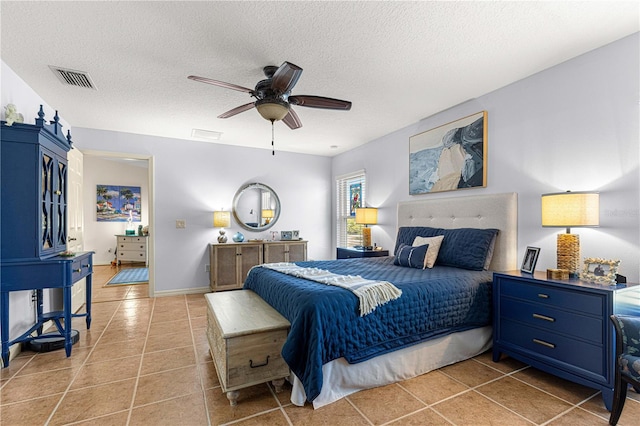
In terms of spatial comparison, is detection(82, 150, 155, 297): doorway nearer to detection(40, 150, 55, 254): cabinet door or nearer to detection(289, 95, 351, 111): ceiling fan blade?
detection(40, 150, 55, 254): cabinet door

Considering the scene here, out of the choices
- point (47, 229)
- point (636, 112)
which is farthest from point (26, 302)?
point (636, 112)

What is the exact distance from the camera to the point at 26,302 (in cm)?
284

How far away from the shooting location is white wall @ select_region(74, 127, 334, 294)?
476cm

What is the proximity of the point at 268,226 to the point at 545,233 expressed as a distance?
13.7ft

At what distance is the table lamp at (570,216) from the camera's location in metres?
2.20

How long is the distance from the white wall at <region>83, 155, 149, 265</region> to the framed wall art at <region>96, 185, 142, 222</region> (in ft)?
0.31

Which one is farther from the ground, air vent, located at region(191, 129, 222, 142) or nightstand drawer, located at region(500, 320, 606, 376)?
air vent, located at region(191, 129, 222, 142)

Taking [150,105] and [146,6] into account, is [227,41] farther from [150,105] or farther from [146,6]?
[150,105]

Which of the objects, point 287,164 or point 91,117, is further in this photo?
point 287,164

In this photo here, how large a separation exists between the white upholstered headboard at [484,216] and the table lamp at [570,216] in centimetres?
58

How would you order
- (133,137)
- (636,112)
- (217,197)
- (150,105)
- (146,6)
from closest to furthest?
(146,6), (636,112), (150,105), (133,137), (217,197)

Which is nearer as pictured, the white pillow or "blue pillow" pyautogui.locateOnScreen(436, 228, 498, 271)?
"blue pillow" pyautogui.locateOnScreen(436, 228, 498, 271)

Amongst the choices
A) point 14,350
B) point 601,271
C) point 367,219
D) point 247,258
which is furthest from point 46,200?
point 601,271

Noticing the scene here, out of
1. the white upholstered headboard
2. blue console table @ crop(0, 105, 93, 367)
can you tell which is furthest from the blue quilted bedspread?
blue console table @ crop(0, 105, 93, 367)
